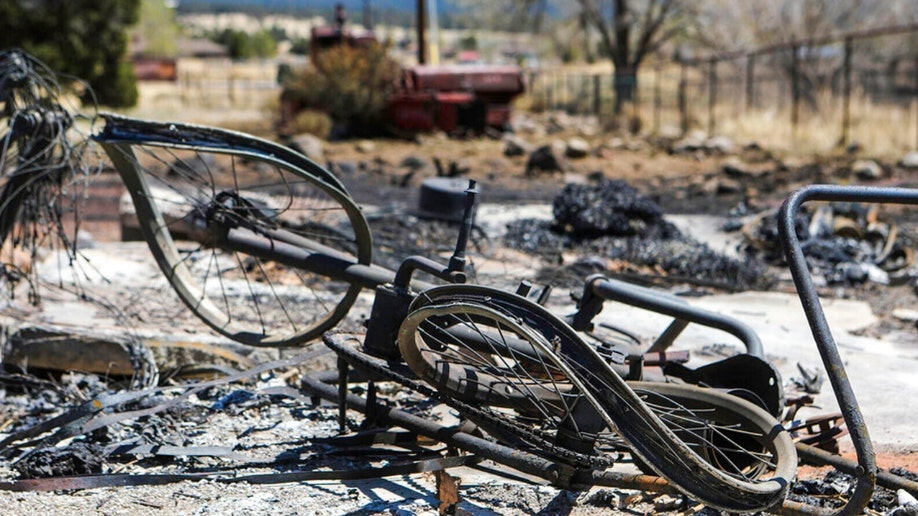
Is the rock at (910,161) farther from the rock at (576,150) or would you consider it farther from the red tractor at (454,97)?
the red tractor at (454,97)

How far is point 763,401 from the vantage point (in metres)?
4.10

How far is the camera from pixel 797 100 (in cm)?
2106

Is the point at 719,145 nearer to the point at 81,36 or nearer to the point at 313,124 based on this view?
the point at 313,124

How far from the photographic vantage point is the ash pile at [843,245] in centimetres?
929

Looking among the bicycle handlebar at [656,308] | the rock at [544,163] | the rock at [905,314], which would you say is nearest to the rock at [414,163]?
the rock at [544,163]

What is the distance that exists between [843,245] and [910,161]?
758 cm

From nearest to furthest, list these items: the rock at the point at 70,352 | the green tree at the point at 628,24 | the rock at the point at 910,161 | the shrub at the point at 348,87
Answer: the rock at the point at 70,352 → the rock at the point at 910,161 → the shrub at the point at 348,87 → the green tree at the point at 628,24

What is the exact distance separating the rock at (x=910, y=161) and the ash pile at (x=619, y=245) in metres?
6.94

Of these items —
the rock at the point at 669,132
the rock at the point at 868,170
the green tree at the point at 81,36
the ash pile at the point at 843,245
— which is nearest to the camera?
the ash pile at the point at 843,245

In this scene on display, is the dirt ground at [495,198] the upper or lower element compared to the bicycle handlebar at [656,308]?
lower

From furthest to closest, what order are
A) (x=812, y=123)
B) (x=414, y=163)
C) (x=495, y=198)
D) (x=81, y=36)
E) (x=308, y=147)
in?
(x=81, y=36) → (x=812, y=123) → (x=308, y=147) → (x=414, y=163) → (x=495, y=198)

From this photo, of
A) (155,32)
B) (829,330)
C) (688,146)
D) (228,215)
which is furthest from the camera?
(155,32)

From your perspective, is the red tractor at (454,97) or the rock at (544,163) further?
the red tractor at (454,97)

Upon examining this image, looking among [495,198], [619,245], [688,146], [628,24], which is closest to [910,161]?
[688,146]
